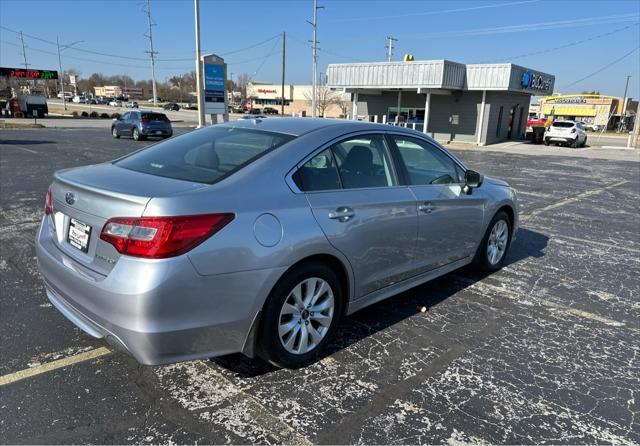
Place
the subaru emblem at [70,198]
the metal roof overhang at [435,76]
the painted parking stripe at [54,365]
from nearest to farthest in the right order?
the subaru emblem at [70,198] → the painted parking stripe at [54,365] → the metal roof overhang at [435,76]

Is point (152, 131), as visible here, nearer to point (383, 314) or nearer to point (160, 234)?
point (383, 314)

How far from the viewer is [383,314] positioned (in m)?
4.11

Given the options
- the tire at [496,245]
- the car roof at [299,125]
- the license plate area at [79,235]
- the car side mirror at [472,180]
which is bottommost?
the tire at [496,245]

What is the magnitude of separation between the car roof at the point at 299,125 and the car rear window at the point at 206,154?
3.7 inches

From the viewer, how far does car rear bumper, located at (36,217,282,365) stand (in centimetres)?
241

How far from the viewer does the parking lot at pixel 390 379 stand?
2.58m

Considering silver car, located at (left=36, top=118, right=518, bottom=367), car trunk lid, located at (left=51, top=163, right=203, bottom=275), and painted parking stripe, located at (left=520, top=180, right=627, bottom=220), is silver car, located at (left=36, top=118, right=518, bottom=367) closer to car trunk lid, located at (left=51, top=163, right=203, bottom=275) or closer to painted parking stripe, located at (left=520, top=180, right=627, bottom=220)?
car trunk lid, located at (left=51, top=163, right=203, bottom=275)

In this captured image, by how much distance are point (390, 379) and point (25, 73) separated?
54624mm

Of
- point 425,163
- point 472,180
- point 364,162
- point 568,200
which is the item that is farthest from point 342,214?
point 568,200

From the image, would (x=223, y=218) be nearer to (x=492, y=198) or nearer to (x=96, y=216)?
(x=96, y=216)

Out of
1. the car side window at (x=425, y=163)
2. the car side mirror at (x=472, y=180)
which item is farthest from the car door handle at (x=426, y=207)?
the car side mirror at (x=472, y=180)

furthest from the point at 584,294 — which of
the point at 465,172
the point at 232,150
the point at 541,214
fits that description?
the point at 541,214

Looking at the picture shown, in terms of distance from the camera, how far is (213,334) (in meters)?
2.64

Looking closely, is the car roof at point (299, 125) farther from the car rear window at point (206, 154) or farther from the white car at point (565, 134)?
the white car at point (565, 134)
